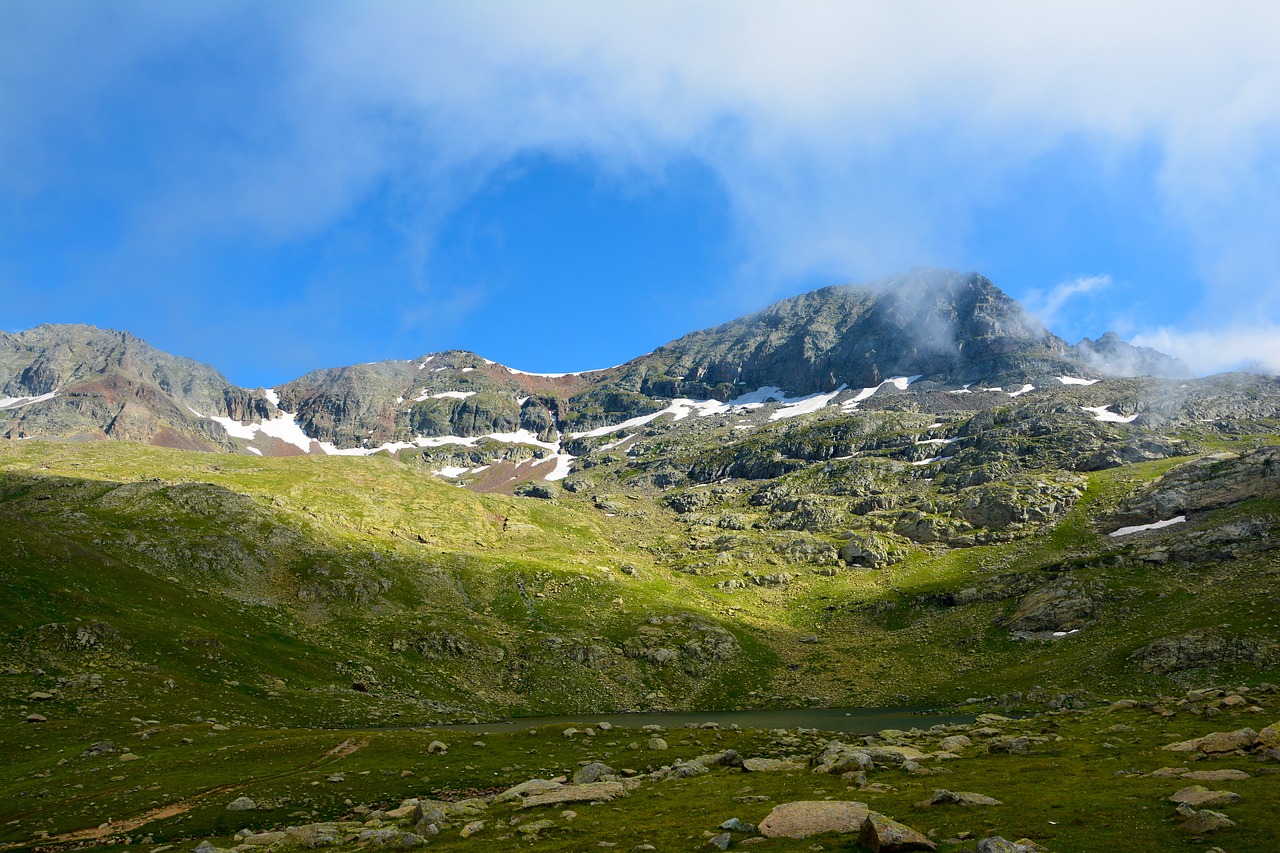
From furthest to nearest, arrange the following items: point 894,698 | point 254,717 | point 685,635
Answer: point 685,635, point 894,698, point 254,717

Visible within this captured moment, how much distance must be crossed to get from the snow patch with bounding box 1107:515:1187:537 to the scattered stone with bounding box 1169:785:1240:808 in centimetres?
16332

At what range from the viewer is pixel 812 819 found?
22500 millimetres

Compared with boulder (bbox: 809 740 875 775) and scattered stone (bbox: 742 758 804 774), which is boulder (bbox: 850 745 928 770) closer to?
boulder (bbox: 809 740 875 775)

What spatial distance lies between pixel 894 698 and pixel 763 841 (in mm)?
A: 95458

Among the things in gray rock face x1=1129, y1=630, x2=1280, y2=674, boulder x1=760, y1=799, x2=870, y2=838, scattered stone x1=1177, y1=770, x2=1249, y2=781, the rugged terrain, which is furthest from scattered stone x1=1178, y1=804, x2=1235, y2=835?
gray rock face x1=1129, y1=630, x2=1280, y2=674

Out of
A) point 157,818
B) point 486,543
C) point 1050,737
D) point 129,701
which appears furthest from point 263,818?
point 486,543

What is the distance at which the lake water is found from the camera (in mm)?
80750

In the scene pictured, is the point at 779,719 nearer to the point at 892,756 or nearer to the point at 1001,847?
the point at 892,756

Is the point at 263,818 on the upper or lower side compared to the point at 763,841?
lower

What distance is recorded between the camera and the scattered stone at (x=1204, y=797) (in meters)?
20.5

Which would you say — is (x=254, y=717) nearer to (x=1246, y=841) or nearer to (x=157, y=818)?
(x=157, y=818)

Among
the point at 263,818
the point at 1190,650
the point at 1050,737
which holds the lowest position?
the point at 1190,650

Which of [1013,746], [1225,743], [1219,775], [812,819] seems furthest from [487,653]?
[1219,775]

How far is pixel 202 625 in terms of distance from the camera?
9012cm
